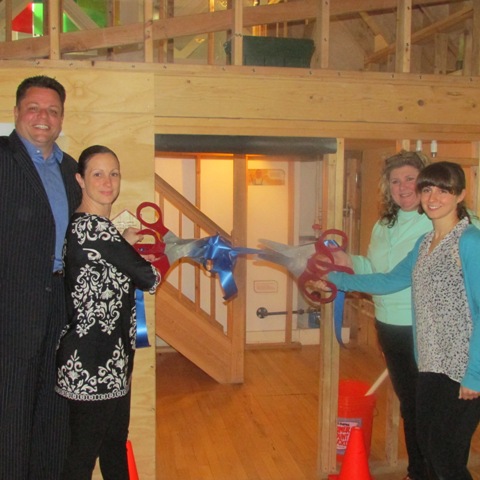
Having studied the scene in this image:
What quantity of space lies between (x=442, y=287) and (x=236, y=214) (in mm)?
3069

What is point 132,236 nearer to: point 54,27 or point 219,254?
point 219,254

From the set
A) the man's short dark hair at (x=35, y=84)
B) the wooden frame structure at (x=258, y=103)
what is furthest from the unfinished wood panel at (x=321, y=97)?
the man's short dark hair at (x=35, y=84)

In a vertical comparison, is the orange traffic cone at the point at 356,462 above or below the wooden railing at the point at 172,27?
below

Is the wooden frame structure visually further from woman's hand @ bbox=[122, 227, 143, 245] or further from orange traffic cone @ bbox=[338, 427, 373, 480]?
woman's hand @ bbox=[122, 227, 143, 245]

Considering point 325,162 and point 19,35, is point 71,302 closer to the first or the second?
point 325,162

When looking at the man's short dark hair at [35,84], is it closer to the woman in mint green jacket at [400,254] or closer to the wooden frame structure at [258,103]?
the wooden frame structure at [258,103]

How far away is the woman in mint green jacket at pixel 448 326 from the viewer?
6.78 ft

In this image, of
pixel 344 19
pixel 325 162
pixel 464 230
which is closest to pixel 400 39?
pixel 325 162

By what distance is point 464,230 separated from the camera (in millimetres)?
2133

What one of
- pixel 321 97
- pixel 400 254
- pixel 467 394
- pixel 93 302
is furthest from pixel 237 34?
pixel 467 394

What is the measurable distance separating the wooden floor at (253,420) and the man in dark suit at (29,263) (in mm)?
1159

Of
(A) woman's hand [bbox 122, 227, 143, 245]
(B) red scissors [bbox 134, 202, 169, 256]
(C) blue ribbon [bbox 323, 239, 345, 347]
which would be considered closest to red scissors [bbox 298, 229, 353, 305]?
(C) blue ribbon [bbox 323, 239, 345, 347]

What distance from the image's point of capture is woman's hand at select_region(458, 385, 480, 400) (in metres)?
2.03

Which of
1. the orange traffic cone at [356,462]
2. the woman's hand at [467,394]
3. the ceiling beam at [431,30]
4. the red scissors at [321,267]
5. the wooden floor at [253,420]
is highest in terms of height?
the ceiling beam at [431,30]
